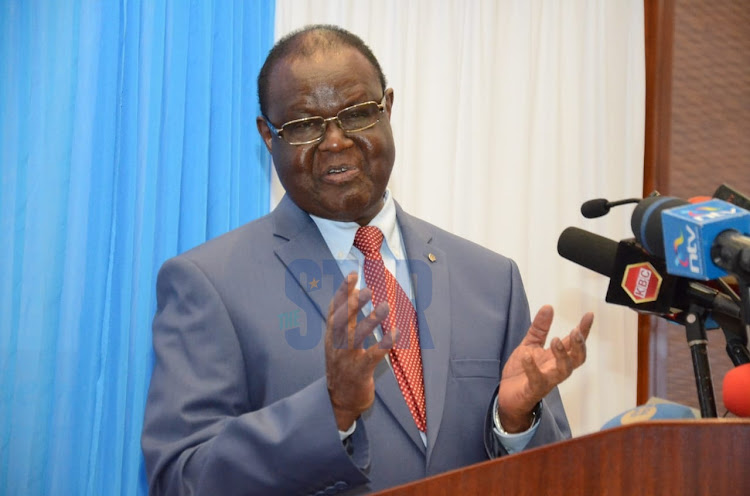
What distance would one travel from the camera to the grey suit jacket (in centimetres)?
134

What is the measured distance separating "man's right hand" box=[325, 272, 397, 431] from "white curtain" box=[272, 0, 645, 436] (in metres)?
2.36

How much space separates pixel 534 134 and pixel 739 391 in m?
2.52

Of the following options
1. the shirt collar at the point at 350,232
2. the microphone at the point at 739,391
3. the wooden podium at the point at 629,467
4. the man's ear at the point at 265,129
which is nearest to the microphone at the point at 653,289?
the microphone at the point at 739,391

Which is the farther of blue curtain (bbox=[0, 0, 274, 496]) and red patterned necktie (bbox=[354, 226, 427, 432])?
blue curtain (bbox=[0, 0, 274, 496])

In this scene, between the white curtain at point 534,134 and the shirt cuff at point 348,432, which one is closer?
the shirt cuff at point 348,432

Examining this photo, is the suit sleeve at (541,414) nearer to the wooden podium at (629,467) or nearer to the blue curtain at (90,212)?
the wooden podium at (629,467)

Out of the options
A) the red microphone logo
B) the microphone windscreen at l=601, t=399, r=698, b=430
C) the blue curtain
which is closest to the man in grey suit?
the microphone windscreen at l=601, t=399, r=698, b=430

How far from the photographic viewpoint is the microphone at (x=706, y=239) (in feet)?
3.34

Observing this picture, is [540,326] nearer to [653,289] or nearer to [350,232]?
[653,289]

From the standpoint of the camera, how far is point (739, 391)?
140cm

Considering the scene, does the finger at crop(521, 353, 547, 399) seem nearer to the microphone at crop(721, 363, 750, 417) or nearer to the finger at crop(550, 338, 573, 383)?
the finger at crop(550, 338, 573, 383)

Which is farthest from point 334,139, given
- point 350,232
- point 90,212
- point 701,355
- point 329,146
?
point 90,212

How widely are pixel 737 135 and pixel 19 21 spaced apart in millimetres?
3249

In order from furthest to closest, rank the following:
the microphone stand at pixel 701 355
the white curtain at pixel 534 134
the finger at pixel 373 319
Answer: the white curtain at pixel 534 134, the microphone stand at pixel 701 355, the finger at pixel 373 319
